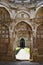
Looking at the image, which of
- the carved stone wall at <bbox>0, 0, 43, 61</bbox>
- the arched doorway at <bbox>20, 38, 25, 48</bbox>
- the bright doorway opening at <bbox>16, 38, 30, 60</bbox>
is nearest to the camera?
the carved stone wall at <bbox>0, 0, 43, 61</bbox>

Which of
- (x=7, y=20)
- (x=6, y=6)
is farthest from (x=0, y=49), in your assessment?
(x=6, y=6)

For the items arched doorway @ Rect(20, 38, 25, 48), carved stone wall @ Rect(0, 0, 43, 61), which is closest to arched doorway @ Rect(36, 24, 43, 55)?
carved stone wall @ Rect(0, 0, 43, 61)

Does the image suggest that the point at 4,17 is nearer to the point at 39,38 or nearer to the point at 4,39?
the point at 4,39

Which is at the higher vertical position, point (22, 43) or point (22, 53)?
point (22, 43)

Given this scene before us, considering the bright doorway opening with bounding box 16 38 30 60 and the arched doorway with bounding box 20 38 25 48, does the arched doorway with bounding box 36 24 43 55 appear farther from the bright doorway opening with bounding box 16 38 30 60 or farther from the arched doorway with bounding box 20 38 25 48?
the arched doorway with bounding box 20 38 25 48

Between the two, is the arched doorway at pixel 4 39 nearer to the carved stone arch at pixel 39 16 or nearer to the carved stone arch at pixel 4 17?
the carved stone arch at pixel 4 17

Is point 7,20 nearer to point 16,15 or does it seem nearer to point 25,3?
point 16,15

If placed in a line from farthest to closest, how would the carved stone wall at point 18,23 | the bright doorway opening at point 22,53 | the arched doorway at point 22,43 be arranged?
the arched doorway at point 22,43 < the bright doorway opening at point 22,53 < the carved stone wall at point 18,23

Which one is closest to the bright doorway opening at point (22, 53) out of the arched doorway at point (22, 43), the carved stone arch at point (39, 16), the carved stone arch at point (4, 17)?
the arched doorway at point (22, 43)

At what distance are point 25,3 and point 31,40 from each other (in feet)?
9.09

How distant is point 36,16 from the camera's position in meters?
15.6

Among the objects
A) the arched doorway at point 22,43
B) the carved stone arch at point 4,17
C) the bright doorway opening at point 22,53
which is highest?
the carved stone arch at point 4,17

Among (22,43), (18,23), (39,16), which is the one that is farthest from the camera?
(22,43)

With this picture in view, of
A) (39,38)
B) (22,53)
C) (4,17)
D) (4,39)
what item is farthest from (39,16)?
(22,53)
